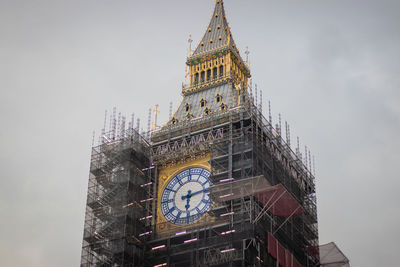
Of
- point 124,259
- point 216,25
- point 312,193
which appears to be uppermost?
point 216,25

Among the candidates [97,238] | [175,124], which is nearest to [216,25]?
[175,124]

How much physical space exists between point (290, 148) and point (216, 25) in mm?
14908

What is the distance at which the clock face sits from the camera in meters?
70.4

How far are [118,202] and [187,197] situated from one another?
475cm

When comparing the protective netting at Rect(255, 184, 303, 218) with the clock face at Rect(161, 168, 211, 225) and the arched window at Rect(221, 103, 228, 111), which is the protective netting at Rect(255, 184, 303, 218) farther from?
the arched window at Rect(221, 103, 228, 111)

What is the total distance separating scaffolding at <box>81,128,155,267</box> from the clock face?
137cm

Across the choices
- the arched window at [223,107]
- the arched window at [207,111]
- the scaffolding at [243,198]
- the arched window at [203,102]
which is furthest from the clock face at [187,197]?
the arched window at [203,102]

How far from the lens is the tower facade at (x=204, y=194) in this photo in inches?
2635

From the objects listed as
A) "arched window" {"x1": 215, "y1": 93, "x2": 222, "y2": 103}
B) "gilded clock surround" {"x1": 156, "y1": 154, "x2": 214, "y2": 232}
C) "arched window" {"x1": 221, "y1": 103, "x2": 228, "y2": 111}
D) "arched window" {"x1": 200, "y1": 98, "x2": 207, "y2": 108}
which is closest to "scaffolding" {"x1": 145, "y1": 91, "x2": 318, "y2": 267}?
"gilded clock surround" {"x1": 156, "y1": 154, "x2": 214, "y2": 232}

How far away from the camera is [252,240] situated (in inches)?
2562

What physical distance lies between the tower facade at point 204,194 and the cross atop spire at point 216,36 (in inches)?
216

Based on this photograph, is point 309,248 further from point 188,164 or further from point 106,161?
point 106,161

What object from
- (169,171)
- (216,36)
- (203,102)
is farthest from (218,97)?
(216,36)
